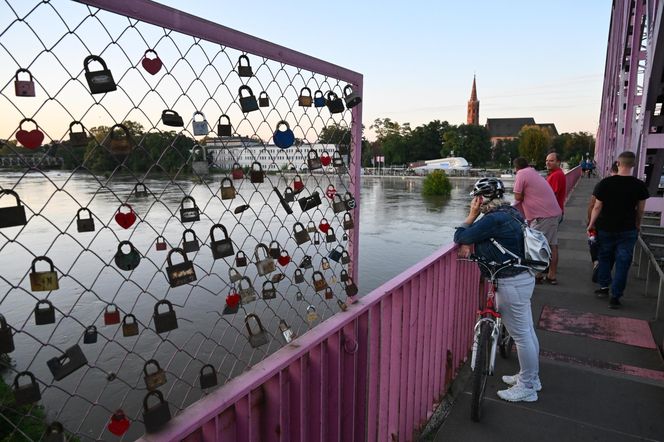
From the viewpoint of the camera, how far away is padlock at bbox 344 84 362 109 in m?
2.20

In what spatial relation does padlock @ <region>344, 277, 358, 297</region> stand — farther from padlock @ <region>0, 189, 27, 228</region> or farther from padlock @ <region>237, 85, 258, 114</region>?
padlock @ <region>0, 189, 27, 228</region>

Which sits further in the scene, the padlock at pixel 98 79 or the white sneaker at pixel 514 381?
the white sneaker at pixel 514 381

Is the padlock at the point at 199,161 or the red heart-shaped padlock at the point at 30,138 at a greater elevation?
the red heart-shaped padlock at the point at 30,138

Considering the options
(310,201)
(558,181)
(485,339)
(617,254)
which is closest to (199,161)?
(310,201)

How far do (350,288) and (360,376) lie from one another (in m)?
0.43

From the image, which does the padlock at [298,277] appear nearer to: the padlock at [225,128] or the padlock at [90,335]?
the padlock at [225,128]

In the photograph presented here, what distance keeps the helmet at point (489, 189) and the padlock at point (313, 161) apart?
52.7 inches

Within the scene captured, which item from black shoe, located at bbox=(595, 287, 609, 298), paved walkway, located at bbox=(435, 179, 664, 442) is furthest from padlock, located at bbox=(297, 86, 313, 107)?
black shoe, located at bbox=(595, 287, 609, 298)

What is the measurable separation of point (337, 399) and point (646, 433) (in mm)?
2196

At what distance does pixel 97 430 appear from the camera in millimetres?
5355

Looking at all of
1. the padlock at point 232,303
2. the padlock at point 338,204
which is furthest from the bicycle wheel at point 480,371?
the padlock at point 232,303

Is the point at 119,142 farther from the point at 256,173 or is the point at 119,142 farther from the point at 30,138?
the point at 256,173

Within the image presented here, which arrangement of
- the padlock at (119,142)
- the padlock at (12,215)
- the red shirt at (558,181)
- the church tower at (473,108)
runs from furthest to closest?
1. the church tower at (473,108)
2. the red shirt at (558,181)
3. the padlock at (119,142)
4. the padlock at (12,215)

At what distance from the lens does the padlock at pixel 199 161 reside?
5.28ft
